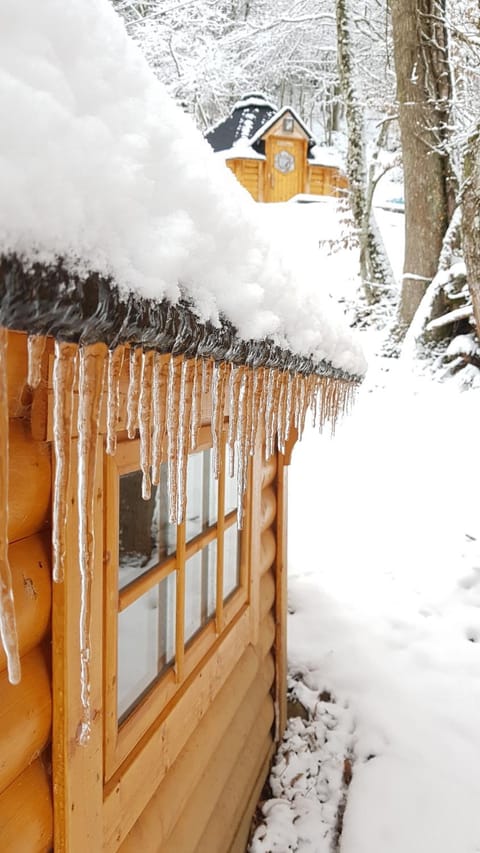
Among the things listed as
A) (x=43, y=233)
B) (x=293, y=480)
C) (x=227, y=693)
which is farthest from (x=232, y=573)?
(x=293, y=480)

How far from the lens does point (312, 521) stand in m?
6.46

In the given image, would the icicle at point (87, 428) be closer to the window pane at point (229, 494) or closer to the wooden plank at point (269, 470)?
the window pane at point (229, 494)

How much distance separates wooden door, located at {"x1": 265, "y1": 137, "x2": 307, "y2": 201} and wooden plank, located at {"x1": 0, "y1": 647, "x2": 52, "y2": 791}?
73.9 feet

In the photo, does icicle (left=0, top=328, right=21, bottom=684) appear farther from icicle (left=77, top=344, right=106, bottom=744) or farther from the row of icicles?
icicle (left=77, top=344, right=106, bottom=744)

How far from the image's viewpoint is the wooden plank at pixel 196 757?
151 cm

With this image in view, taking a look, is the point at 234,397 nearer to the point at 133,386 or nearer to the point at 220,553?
the point at 133,386

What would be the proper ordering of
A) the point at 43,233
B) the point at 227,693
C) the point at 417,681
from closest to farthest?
the point at 43,233, the point at 227,693, the point at 417,681

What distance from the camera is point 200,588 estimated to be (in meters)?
2.08

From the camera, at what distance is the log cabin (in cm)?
54

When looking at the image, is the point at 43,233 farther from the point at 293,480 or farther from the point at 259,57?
the point at 259,57

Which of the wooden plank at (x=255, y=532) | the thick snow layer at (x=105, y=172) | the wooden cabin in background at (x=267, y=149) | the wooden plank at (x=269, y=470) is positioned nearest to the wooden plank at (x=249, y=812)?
the wooden plank at (x=255, y=532)

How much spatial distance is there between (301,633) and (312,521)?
92.0 inches

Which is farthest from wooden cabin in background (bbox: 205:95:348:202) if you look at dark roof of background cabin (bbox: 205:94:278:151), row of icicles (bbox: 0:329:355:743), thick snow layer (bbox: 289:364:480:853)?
row of icicles (bbox: 0:329:355:743)

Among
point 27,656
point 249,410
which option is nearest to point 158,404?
point 249,410
